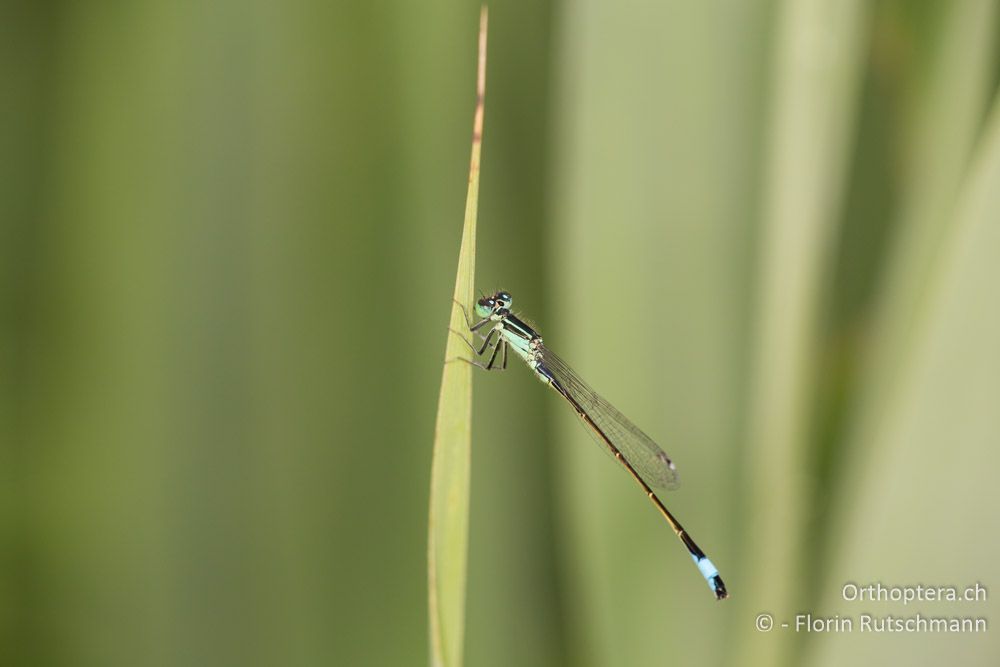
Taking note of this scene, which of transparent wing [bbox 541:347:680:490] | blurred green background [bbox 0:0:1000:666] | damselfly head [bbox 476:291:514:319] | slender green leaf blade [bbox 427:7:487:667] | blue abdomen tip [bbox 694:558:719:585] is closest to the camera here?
slender green leaf blade [bbox 427:7:487:667]

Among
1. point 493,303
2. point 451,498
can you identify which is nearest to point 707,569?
point 493,303

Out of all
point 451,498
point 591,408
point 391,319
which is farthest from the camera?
point 591,408

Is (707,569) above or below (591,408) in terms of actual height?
below

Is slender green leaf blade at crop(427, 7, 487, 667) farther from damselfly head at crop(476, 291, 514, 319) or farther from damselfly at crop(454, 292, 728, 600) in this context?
damselfly head at crop(476, 291, 514, 319)

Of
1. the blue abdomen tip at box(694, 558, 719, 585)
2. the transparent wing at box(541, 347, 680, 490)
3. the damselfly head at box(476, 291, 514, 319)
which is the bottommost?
the blue abdomen tip at box(694, 558, 719, 585)

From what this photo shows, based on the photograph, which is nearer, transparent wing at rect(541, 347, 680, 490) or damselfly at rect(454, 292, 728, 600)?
damselfly at rect(454, 292, 728, 600)

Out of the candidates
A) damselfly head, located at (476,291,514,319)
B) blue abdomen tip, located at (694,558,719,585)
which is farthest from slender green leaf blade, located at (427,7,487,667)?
damselfly head, located at (476,291,514,319)

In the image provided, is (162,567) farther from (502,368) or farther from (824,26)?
(824,26)

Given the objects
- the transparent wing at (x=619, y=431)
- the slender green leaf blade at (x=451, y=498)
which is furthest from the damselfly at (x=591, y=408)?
the slender green leaf blade at (x=451, y=498)

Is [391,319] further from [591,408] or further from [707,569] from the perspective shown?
[707,569]
